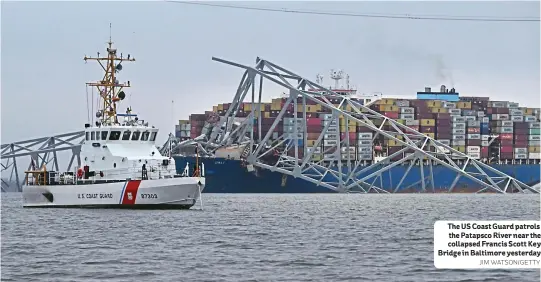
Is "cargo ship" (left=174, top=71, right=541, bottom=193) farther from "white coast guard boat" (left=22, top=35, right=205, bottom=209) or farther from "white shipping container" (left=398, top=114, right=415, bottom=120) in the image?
"white coast guard boat" (left=22, top=35, right=205, bottom=209)

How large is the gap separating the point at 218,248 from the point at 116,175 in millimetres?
22188

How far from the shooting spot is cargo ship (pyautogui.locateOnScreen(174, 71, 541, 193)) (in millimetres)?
135250

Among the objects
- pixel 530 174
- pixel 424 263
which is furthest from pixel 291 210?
pixel 530 174

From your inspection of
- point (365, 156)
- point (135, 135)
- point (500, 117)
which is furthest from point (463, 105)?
point (135, 135)

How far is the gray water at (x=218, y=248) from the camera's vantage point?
33188 millimetres

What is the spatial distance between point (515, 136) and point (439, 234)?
414ft

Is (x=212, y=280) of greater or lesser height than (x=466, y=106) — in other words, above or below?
below

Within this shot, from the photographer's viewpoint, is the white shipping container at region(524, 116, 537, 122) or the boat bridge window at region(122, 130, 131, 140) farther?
the white shipping container at region(524, 116, 537, 122)

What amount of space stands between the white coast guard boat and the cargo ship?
6305 cm

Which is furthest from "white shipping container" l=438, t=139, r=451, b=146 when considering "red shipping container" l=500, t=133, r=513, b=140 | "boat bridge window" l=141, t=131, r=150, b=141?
"boat bridge window" l=141, t=131, r=150, b=141

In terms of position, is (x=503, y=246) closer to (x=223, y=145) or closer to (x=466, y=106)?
(x=223, y=145)

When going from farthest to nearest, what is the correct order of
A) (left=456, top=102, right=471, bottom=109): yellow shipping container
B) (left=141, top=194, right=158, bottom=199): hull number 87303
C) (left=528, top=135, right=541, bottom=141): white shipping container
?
1. (left=456, top=102, right=471, bottom=109): yellow shipping container
2. (left=528, top=135, right=541, bottom=141): white shipping container
3. (left=141, top=194, right=158, bottom=199): hull number 87303

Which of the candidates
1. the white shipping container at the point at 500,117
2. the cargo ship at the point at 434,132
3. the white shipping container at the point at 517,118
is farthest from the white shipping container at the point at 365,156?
the white shipping container at the point at 517,118

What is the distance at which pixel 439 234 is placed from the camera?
28312mm
